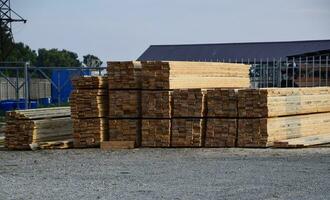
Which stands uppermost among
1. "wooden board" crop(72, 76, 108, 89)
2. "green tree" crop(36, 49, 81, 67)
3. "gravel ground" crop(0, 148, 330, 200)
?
"green tree" crop(36, 49, 81, 67)

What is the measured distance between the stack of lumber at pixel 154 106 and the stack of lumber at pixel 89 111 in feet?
0.82

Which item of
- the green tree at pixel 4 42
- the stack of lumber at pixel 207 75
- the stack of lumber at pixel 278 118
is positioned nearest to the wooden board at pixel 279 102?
the stack of lumber at pixel 278 118

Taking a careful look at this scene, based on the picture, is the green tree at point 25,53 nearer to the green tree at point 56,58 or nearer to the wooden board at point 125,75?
the green tree at point 56,58

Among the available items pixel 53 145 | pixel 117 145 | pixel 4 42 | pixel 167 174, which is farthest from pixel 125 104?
pixel 4 42

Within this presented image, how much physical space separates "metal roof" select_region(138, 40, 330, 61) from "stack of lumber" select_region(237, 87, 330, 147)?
34323 millimetres

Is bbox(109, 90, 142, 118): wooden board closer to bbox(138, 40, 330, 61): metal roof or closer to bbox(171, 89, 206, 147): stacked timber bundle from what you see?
bbox(171, 89, 206, 147): stacked timber bundle

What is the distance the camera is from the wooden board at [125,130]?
1508 centimetres

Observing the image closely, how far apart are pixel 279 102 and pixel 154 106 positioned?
3.09 m

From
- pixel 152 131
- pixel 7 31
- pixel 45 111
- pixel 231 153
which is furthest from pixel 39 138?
pixel 7 31

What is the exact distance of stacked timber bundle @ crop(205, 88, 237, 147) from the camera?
14781 mm

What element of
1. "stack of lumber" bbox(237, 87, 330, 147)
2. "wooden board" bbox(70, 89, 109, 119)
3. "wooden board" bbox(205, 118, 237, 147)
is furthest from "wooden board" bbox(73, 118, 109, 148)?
"stack of lumber" bbox(237, 87, 330, 147)

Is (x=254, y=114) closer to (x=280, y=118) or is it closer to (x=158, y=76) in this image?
(x=280, y=118)

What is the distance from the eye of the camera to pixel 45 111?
53.7 feet

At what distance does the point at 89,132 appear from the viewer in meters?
15.2
